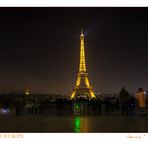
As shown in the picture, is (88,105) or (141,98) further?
(88,105)

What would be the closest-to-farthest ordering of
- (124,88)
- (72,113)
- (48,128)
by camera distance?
(48,128) → (124,88) → (72,113)

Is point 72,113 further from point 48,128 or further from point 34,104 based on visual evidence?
point 48,128
